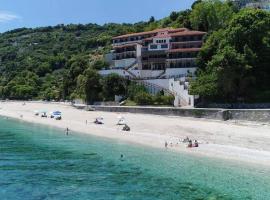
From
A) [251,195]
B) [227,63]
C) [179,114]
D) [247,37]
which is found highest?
[247,37]

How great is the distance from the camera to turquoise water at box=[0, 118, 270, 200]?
30.0 meters

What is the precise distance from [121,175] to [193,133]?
19.3 meters

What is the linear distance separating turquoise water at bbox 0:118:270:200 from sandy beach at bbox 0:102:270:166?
254 cm

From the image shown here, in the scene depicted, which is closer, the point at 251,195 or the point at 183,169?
the point at 251,195

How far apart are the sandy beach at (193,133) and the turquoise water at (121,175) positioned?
8.34 ft

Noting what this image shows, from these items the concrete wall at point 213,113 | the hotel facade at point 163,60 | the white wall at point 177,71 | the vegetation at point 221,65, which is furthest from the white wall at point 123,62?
the concrete wall at point 213,113

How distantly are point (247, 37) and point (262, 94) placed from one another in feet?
28.9

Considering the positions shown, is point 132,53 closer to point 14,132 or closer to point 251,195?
point 14,132

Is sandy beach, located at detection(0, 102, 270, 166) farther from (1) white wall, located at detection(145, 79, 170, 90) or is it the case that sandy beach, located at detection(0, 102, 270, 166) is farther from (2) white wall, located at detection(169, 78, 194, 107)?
(1) white wall, located at detection(145, 79, 170, 90)

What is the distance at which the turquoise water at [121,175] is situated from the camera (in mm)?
30047

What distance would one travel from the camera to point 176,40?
299ft

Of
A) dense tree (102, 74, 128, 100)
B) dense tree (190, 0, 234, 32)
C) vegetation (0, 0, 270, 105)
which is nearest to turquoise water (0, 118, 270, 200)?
vegetation (0, 0, 270, 105)

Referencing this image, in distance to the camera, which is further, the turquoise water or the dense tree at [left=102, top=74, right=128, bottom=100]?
the dense tree at [left=102, top=74, right=128, bottom=100]

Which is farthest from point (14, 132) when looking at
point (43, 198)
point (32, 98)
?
point (32, 98)
